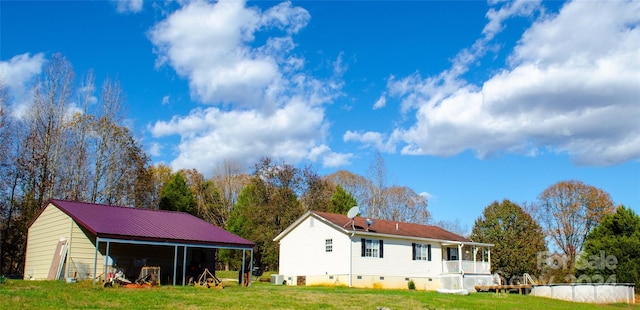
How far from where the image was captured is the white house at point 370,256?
107 ft

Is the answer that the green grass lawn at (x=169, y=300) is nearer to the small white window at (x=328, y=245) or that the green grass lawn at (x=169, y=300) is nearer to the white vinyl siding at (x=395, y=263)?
the white vinyl siding at (x=395, y=263)

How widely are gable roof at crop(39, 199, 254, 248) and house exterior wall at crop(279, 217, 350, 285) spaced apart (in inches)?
230

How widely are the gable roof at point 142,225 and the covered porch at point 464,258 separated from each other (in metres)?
14.7

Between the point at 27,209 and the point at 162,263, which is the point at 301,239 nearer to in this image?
the point at 162,263

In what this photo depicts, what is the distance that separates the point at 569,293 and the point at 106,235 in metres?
22.8

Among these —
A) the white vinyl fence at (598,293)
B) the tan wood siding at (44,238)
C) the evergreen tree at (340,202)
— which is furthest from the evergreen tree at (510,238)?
the tan wood siding at (44,238)

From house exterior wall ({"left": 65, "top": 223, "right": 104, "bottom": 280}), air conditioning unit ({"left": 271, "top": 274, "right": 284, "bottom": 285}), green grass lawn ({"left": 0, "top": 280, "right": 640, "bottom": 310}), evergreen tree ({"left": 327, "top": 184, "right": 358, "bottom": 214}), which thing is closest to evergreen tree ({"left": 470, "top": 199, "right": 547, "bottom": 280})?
evergreen tree ({"left": 327, "top": 184, "right": 358, "bottom": 214})

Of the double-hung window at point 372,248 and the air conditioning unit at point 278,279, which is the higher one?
the double-hung window at point 372,248

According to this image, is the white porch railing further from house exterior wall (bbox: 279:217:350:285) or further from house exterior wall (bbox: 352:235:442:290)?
house exterior wall (bbox: 279:217:350:285)

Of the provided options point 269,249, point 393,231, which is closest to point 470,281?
point 393,231

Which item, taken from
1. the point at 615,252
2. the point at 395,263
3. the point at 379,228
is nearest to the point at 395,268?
A: the point at 395,263

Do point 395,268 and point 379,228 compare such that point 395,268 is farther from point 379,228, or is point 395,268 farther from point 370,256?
point 379,228

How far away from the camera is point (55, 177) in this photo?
126ft

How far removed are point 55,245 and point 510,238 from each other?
99.6 ft
